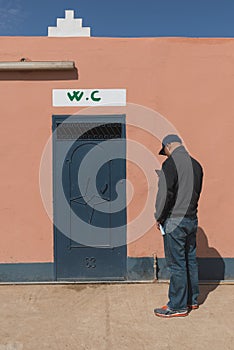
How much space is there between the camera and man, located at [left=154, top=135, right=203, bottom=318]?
3871 millimetres

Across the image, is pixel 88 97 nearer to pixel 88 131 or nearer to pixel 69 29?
pixel 88 131

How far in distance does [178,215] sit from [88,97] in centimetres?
185

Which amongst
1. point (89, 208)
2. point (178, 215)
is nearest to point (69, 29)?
point (89, 208)

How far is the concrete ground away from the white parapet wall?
3020mm

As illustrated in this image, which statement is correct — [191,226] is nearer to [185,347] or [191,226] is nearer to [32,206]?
[185,347]

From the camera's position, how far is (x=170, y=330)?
12.1 ft


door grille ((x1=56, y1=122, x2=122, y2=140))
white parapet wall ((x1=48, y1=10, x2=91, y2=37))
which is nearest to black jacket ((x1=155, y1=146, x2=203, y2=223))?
door grille ((x1=56, y1=122, x2=122, y2=140))

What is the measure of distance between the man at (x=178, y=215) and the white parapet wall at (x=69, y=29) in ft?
6.13

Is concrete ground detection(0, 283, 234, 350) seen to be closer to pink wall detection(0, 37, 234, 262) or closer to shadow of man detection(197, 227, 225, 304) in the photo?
shadow of man detection(197, 227, 225, 304)

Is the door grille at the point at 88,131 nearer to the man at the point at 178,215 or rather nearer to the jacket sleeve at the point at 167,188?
the man at the point at 178,215

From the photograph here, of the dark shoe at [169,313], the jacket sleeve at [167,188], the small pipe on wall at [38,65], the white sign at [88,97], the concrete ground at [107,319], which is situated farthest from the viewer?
the white sign at [88,97]

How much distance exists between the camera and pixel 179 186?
389 centimetres

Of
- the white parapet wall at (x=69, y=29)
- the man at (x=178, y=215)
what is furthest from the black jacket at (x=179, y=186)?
the white parapet wall at (x=69, y=29)

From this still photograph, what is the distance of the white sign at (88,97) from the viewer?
484 cm
